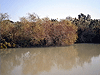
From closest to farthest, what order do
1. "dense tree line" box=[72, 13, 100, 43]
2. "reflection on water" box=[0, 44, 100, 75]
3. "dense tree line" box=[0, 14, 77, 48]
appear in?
"reflection on water" box=[0, 44, 100, 75], "dense tree line" box=[0, 14, 77, 48], "dense tree line" box=[72, 13, 100, 43]

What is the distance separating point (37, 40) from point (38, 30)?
1323 mm

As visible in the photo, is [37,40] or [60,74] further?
[37,40]

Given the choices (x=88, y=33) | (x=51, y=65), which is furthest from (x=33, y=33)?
(x=88, y=33)

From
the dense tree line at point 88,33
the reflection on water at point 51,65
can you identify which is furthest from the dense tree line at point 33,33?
the reflection on water at point 51,65

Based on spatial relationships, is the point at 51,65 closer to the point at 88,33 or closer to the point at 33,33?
the point at 33,33

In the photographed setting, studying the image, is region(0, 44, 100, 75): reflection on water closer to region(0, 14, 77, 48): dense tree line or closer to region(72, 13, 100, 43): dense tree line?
region(0, 14, 77, 48): dense tree line

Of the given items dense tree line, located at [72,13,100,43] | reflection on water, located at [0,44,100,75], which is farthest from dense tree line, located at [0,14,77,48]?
reflection on water, located at [0,44,100,75]

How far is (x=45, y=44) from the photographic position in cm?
1716

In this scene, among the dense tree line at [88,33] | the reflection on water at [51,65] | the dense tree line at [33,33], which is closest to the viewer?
the reflection on water at [51,65]

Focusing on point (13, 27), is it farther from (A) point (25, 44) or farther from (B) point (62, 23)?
(B) point (62, 23)

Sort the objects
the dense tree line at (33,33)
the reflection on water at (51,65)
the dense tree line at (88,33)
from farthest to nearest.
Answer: the dense tree line at (88,33) → the dense tree line at (33,33) → the reflection on water at (51,65)

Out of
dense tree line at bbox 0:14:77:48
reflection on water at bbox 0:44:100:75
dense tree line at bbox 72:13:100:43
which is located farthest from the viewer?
dense tree line at bbox 72:13:100:43

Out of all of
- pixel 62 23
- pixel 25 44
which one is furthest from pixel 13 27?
pixel 62 23

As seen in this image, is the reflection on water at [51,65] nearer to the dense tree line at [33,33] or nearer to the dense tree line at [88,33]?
the dense tree line at [33,33]
